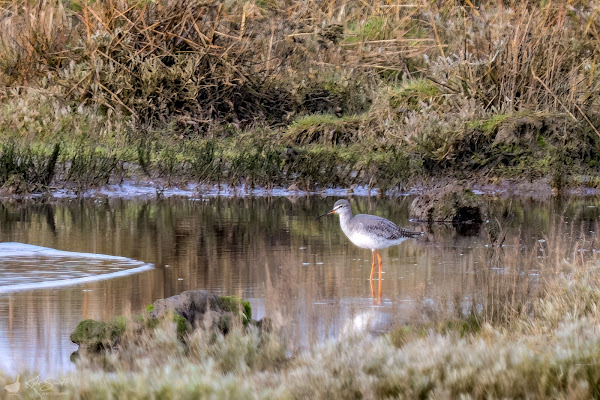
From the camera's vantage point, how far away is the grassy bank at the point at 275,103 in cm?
2319

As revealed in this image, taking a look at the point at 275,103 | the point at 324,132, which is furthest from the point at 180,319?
the point at 275,103

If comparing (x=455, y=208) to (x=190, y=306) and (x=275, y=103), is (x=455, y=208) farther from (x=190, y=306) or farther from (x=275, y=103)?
(x=275, y=103)

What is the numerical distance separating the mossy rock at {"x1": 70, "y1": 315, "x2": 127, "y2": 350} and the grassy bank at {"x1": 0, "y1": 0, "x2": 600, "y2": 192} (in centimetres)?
1364

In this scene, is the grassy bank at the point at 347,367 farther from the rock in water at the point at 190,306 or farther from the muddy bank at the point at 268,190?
the muddy bank at the point at 268,190

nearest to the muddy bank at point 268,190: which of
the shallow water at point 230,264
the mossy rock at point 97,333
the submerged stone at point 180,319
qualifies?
the shallow water at point 230,264

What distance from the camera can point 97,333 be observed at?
7.86 metres

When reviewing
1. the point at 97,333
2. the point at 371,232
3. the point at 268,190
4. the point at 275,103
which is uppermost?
the point at 275,103

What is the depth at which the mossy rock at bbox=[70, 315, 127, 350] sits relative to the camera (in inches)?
309

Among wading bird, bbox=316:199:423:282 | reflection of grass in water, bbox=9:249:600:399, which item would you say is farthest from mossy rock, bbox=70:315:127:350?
wading bird, bbox=316:199:423:282

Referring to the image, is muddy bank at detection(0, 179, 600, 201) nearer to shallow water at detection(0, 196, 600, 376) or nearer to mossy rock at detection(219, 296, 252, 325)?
shallow water at detection(0, 196, 600, 376)

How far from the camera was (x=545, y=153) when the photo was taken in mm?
23578

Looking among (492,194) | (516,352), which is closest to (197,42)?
(492,194)

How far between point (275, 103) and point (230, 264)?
50.5 ft

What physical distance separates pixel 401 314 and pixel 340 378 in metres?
3.60
